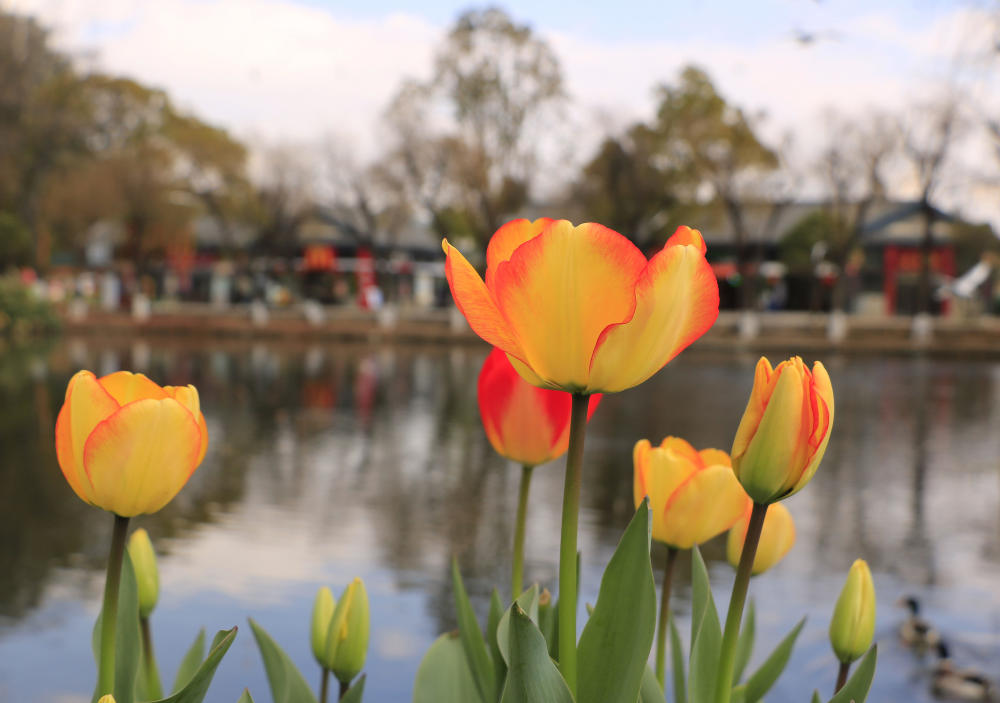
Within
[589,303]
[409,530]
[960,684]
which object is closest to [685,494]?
[589,303]

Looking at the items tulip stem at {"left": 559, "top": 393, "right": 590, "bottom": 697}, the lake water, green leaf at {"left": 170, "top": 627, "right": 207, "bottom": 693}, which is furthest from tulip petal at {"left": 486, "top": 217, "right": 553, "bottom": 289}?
the lake water

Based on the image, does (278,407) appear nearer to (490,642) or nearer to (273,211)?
(490,642)

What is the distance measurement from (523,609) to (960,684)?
13.1 feet

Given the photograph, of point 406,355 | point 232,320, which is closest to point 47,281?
point 232,320

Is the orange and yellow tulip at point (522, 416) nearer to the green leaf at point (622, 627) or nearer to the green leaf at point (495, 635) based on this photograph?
the green leaf at point (495, 635)

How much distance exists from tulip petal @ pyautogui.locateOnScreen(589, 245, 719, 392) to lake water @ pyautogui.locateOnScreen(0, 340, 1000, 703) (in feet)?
11.0

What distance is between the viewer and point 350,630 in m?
1.19

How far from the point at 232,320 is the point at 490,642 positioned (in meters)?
35.2

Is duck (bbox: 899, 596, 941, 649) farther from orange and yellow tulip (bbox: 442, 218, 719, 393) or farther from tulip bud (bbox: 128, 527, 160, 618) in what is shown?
orange and yellow tulip (bbox: 442, 218, 719, 393)

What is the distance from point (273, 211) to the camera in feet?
144

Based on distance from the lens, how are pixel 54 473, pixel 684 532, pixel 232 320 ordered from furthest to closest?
pixel 232 320 → pixel 54 473 → pixel 684 532

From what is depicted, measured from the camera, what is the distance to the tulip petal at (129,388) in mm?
1000

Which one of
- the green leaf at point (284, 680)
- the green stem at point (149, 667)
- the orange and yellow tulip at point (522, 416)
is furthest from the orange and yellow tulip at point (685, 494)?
the green stem at point (149, 667)

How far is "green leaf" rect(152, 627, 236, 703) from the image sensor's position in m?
0.85
